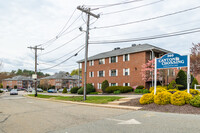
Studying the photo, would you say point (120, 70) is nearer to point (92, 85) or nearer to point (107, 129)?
point (92, 85)

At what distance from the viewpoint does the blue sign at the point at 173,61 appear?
11.1 meters

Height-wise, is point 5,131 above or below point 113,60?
below

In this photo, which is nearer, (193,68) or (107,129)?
(107,129)

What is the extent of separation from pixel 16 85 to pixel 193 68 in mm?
111379

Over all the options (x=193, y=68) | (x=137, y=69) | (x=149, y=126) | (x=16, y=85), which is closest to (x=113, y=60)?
(x=137, y=69)

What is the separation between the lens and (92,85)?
38.7 metres

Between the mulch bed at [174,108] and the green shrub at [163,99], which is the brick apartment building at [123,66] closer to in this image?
the green shrub at [163,99]

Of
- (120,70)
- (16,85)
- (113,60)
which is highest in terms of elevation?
(113,60)

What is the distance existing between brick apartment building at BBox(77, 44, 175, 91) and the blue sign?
15.5m

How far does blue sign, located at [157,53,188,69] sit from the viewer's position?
11125mm

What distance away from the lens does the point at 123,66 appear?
3278 centimetres

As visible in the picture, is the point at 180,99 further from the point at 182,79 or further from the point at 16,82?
the point at 16,82

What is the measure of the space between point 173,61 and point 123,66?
837 inches

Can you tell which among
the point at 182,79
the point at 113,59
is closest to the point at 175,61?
the point at 182,79
